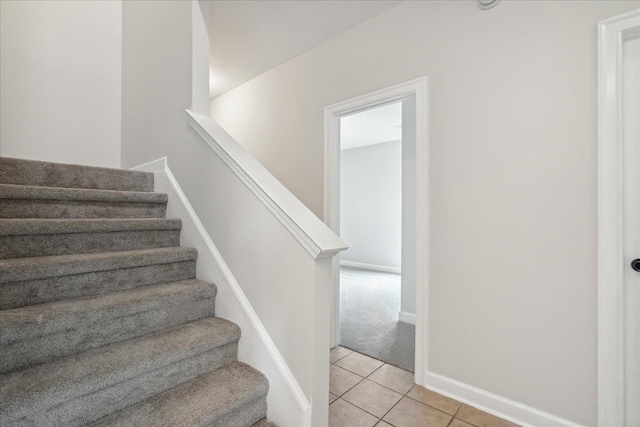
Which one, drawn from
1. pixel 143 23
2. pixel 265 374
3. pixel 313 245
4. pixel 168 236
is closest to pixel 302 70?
pixel 143 23

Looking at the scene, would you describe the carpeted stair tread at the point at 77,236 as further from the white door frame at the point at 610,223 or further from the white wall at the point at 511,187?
the white door frame at the point at 610,223

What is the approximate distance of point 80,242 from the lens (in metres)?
1.44

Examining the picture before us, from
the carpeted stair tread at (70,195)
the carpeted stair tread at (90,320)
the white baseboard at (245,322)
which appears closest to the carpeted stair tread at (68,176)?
the carpeted stair tread at (70,195)

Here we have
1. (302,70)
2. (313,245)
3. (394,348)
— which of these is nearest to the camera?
(313,245)

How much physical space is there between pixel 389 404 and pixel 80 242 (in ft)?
6.28

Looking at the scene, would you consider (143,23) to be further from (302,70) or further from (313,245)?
(313,245)

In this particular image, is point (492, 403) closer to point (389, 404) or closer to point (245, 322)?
point (389, 404)

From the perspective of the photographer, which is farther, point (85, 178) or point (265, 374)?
point (85, 178)

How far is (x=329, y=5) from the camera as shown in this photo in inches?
81.2

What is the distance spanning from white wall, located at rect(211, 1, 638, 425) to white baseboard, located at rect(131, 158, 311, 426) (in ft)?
3.47

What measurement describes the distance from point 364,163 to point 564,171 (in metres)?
4.94

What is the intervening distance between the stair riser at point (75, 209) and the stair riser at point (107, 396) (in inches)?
40.5

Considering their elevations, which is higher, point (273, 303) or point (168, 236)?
point (168, 236)

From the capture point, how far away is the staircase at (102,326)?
3.19ft
